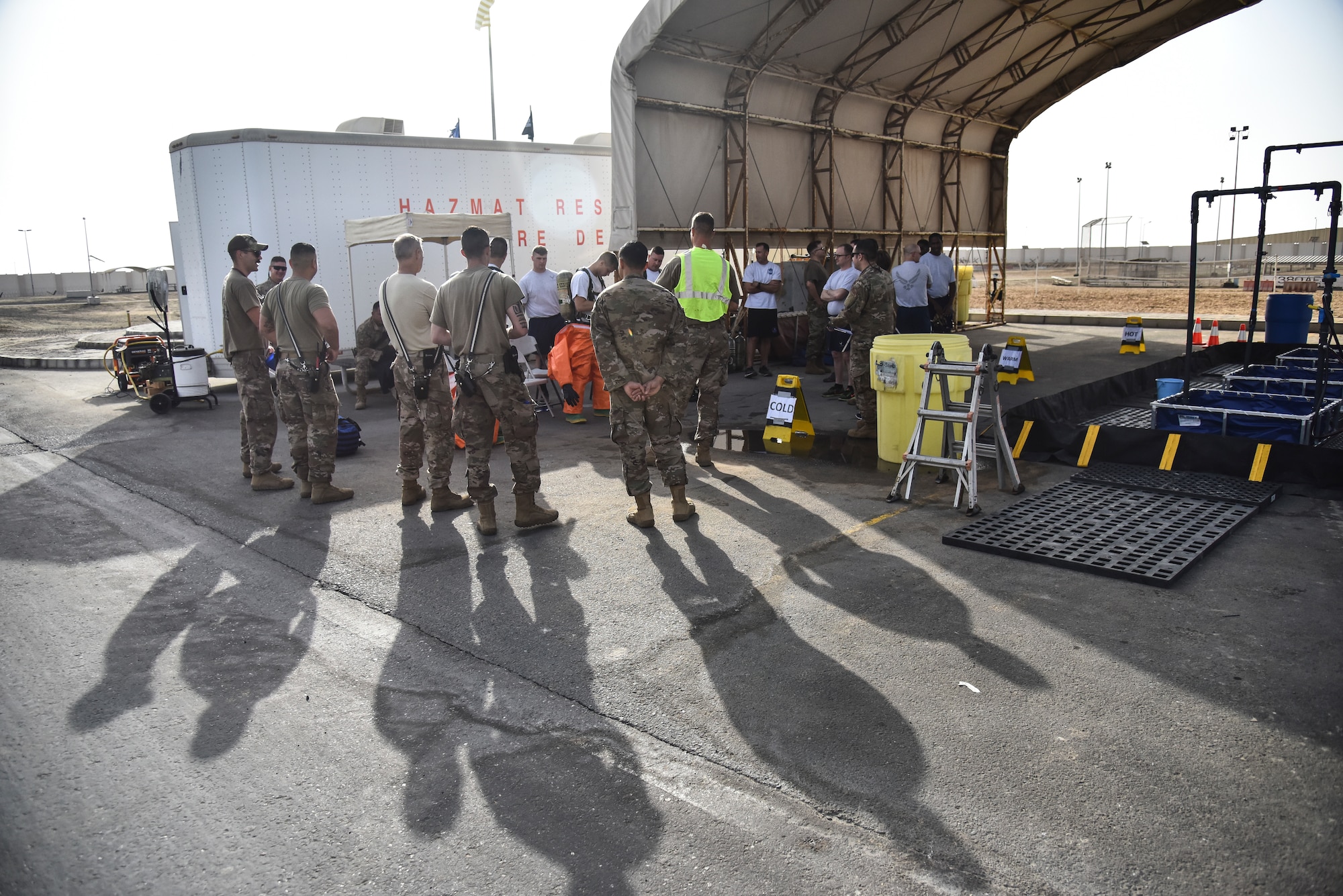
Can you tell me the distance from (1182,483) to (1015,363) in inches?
188

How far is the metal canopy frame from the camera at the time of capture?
13125 mm

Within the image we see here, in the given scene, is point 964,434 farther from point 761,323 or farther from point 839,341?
point 761,323

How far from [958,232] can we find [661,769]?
19.9 meters

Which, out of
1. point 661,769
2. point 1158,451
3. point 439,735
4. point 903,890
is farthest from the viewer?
point 1158,451

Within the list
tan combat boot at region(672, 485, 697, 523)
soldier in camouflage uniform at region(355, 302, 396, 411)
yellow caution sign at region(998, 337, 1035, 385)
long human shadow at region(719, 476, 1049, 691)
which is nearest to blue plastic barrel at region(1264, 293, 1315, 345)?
yellow caution sign at region(998, 337, 1035, 385)

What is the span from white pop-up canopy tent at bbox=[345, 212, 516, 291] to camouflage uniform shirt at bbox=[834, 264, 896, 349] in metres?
4.90

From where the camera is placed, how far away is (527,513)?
5793mm

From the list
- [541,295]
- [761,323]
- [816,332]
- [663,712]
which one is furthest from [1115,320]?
[663,712]

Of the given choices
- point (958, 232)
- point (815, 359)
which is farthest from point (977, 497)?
point (958, 232)

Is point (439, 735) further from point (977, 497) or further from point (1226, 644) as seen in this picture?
point (977, 497)

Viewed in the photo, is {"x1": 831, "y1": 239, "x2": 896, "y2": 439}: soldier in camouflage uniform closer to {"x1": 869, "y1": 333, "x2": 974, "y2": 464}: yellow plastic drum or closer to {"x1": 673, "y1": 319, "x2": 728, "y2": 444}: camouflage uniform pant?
{"x1": 869, "y1": 333, "x2": 974, "y2": 464}: yellow plastic drum

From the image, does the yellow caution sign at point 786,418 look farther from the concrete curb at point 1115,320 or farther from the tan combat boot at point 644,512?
the concrete curb at point 1115,320

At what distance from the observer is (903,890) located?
2393 mm

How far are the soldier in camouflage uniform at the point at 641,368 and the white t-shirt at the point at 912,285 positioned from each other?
5500mm
